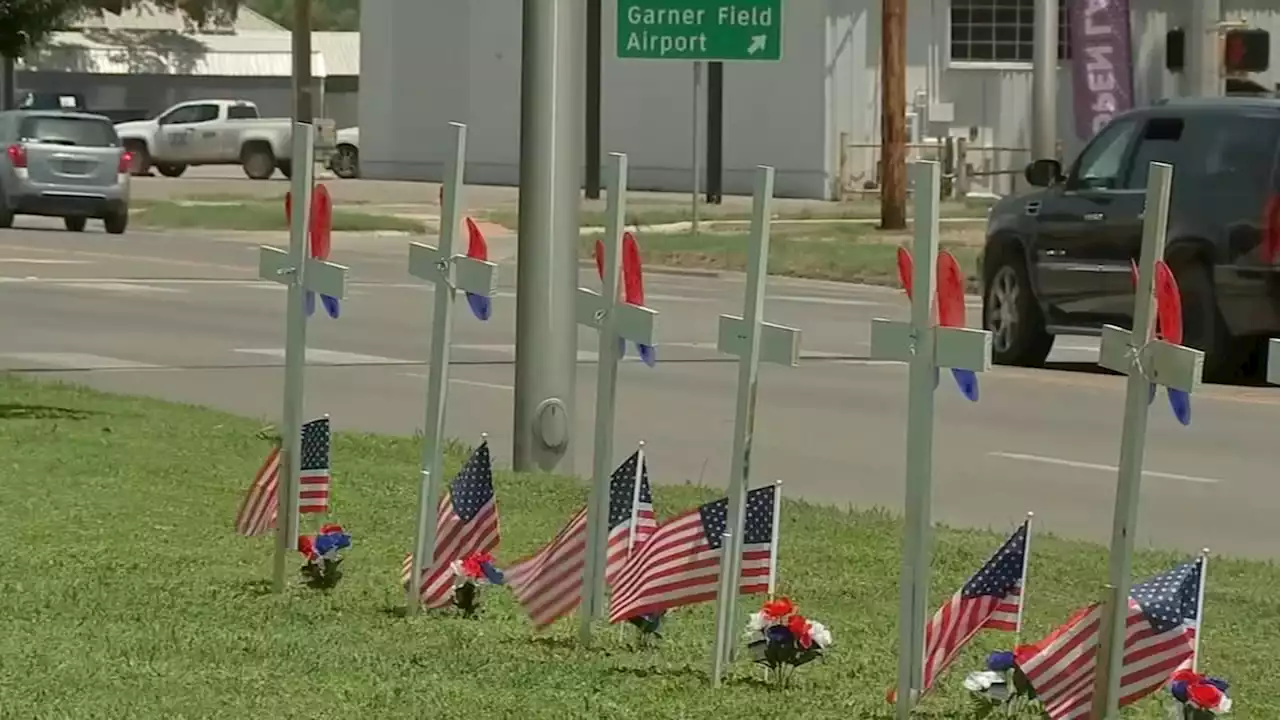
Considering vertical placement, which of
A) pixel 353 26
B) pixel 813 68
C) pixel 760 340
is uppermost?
pixel 353 26

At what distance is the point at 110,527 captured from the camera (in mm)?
9180

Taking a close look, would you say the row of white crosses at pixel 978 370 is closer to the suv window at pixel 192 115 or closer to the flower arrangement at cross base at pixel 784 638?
the flower arrangement at cross base at pixel 784 638

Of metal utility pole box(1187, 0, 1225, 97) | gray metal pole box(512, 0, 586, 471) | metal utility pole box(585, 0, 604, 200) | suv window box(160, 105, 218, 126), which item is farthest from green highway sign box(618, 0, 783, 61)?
suv window box(160, 105, 218, 126)

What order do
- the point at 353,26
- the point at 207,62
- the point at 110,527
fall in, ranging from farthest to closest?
the point at 353,26
the point at 207,62
the point at 110,527

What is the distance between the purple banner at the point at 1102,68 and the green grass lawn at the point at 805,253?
4.37m

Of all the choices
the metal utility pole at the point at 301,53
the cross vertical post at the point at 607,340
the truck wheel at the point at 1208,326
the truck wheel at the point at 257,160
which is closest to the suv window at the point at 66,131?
the metal utility pole at the point at 301,53

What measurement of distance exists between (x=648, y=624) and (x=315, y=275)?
146 centimetres

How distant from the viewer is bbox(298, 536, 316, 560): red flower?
7.66 metres

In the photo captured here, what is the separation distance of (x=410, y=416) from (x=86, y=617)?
23.2 ft

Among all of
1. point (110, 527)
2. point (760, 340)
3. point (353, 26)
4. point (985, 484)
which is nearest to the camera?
point (760, 340)

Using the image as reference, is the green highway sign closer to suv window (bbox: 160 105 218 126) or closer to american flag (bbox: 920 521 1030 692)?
american flag (bbox: 920 521 1030 692)

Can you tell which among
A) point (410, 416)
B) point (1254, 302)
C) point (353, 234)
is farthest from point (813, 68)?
point (410, 416)

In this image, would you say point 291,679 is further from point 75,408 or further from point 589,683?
point 75,408

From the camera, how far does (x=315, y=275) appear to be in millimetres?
7371
